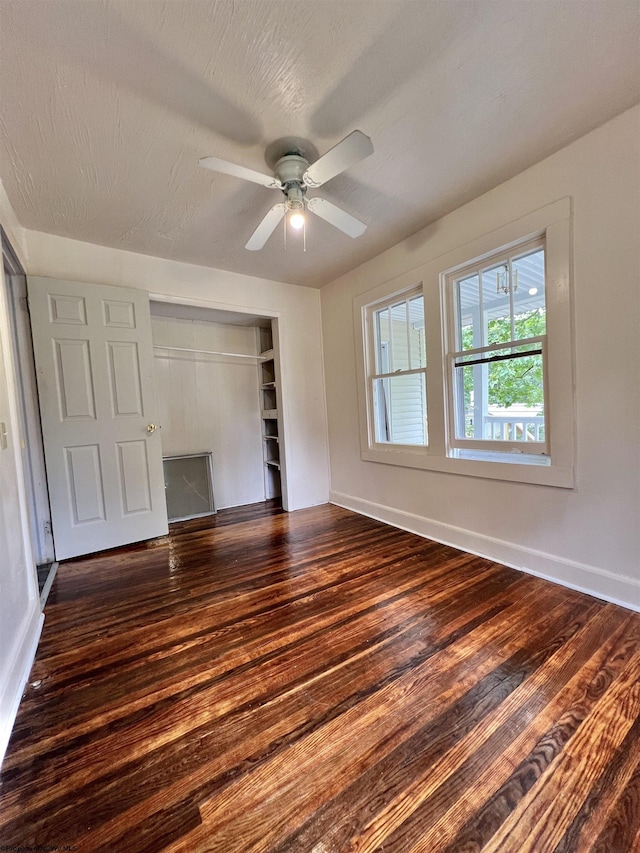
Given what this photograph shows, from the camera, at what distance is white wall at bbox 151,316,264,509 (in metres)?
3.82

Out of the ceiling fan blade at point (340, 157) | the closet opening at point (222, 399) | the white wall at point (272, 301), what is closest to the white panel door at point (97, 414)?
the white wall at point (272, 301)

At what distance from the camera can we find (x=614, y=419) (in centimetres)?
185

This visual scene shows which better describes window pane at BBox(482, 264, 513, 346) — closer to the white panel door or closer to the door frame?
the white panel door

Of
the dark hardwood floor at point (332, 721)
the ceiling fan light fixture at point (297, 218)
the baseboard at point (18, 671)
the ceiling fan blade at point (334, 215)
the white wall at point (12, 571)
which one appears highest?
the ceiling fan blade at point (334, 215)

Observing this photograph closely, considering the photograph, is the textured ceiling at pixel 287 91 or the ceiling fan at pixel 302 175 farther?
the ceiling fan at pixel 302 175

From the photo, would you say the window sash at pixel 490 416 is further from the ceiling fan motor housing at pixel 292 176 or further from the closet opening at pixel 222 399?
the closet opening at pixel 222 399

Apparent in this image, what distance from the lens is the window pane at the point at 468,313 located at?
255 cm

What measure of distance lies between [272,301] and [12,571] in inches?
120

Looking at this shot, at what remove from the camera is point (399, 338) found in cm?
323

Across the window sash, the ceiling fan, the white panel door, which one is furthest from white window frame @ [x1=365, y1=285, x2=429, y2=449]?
the white panel door

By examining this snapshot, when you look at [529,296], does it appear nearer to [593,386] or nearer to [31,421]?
[593,386]

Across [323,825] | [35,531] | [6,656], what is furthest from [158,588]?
[323,825]

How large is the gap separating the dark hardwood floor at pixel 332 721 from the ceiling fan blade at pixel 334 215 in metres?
2.23

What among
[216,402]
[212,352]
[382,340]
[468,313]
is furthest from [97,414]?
[468,313]
